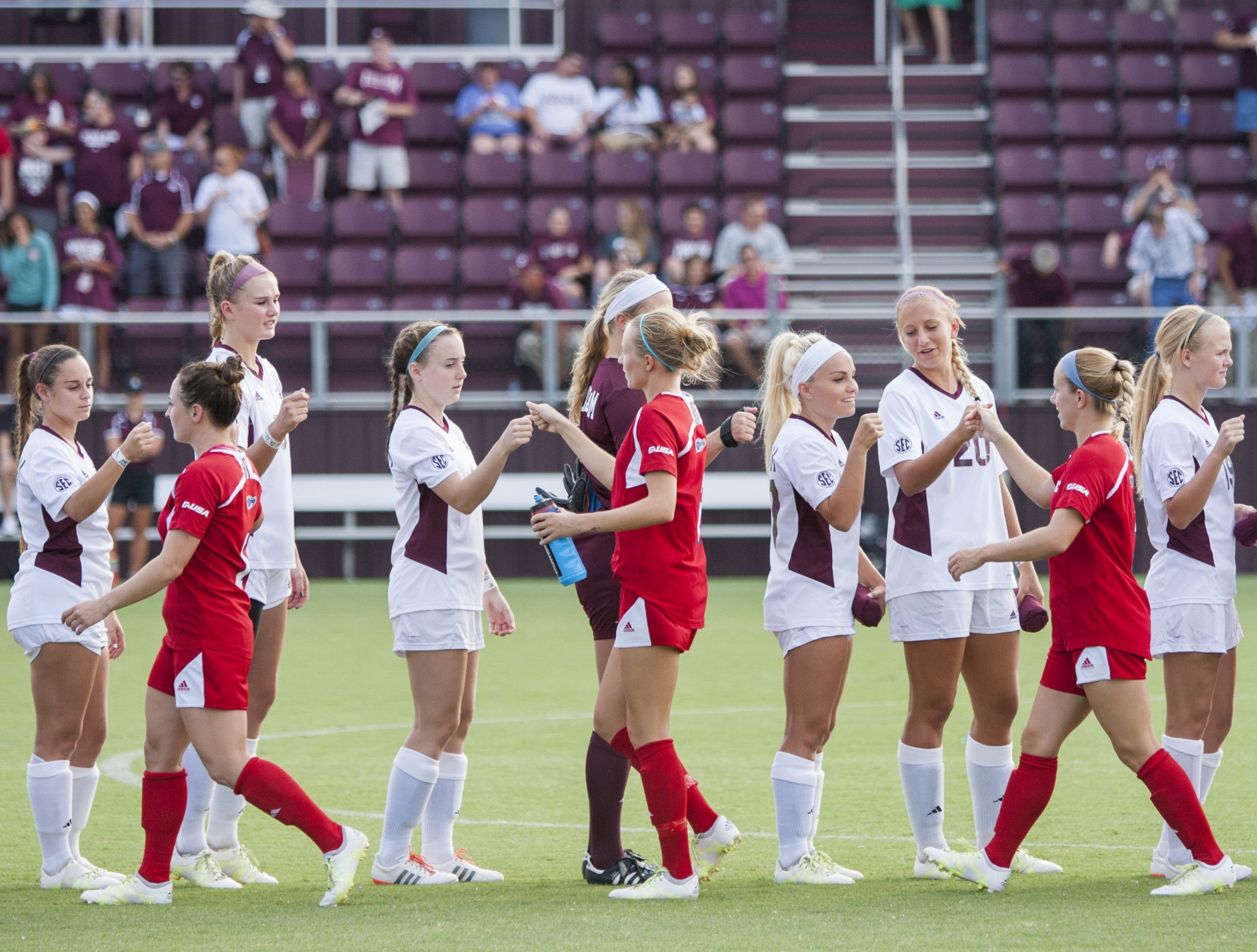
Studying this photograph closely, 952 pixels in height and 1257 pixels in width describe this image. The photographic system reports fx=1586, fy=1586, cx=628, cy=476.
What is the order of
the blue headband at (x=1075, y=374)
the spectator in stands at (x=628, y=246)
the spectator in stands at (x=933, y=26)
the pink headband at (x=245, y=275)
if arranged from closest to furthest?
1. the blue headband at (x=1075, y=374)
2. the pink headband at (x=245, y=275)
3. the spectator in stands at (x=628, y=246)
4. the spectator in stands at (x=933, y=26)

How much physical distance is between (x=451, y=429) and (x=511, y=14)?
14890 millimetres

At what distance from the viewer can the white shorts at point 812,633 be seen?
187 inches

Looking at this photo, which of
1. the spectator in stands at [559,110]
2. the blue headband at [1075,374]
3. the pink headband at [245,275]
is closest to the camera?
the blue headband at [1075,374]

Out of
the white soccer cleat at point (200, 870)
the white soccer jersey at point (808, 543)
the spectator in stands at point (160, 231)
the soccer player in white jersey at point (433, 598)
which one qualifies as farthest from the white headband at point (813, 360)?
the spectator in stands at point (160, 231)

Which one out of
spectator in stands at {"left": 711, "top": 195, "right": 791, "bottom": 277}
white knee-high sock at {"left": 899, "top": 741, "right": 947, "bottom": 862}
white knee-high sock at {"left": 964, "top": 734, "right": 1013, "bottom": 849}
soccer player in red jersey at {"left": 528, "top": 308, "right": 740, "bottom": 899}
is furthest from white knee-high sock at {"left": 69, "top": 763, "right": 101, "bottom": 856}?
spectator in stands at {"left": 711, "top": 195, "right": 791, "bottom": 277}

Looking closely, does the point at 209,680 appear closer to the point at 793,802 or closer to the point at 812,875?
the point at 793,802

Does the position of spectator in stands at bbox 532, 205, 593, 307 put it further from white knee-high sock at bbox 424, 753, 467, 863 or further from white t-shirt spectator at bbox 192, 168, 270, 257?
white knee-high sock at bbox 424, 753, 467, 863

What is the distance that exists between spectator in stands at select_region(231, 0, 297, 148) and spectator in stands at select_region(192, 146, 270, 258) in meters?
1.47

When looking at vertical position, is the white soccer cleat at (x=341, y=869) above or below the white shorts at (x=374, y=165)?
below

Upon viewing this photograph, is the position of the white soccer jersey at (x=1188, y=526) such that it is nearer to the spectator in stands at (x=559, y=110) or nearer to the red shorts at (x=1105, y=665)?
the red shorts at (x=1105, y=665)

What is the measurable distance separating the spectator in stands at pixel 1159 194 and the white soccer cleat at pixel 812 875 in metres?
11.4

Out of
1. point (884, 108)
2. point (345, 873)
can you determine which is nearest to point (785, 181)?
point (884, 108)

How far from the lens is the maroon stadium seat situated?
16.2m

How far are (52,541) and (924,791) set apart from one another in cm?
284
